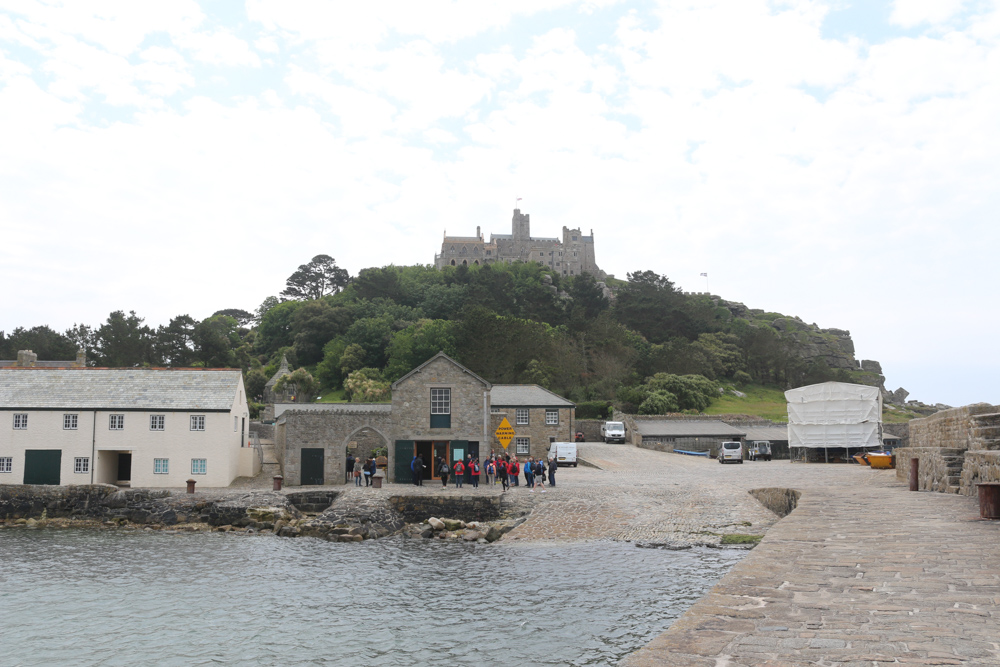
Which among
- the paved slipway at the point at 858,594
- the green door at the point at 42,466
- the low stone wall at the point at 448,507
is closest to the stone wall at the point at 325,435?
the low stone wall at the point at 448,507

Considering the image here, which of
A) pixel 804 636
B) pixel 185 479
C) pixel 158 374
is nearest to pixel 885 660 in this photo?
pixel 804 636

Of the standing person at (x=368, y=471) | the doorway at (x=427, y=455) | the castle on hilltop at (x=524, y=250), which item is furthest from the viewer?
the castle on hilltop at (x=524, y=250)

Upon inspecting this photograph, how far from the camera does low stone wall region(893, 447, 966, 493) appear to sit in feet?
61.9

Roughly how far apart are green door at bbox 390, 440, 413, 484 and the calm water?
27.9 feet

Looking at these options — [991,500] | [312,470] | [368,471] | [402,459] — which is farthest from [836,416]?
[991,500]

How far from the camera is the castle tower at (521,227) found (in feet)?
525

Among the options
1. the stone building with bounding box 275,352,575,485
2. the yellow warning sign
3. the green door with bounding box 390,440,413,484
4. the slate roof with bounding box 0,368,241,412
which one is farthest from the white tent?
the slate roof with bounding box 0,368,241,412

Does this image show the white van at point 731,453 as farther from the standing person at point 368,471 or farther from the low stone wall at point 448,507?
the standing person at point 368,471

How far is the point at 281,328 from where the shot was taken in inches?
3917

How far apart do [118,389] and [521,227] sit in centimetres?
13183

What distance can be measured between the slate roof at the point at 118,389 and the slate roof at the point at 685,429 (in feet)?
101

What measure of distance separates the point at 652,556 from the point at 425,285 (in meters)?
93.6

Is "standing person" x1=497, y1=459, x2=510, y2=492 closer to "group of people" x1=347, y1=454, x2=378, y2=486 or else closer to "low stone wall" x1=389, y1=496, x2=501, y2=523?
"low stone wall" x1=389, y1=496, x2=501, y2=523

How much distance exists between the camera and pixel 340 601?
53.8 ft
